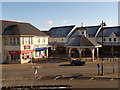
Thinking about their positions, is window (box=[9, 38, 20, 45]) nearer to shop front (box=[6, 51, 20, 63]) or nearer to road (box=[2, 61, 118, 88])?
shop front (box=[6, 51, 20, 63])

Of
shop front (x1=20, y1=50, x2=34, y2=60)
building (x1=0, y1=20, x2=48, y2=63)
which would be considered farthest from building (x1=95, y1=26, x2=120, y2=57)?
building (x1=0, y1=20, x2=48, y2=63)

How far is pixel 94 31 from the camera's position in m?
49.7

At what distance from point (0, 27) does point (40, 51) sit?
39.4 feet

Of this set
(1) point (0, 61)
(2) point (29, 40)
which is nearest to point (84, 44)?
(2) point (29, 40)

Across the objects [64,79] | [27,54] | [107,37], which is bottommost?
[64,79]

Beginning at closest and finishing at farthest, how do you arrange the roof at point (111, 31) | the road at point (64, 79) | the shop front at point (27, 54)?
the road at point (64, 79) < the shop front at point (27, 54) < the roof at point (111, 31)

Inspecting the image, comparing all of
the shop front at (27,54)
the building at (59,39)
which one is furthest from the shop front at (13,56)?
the building at (59,39)

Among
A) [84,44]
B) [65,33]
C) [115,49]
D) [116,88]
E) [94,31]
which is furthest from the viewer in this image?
[65,33]

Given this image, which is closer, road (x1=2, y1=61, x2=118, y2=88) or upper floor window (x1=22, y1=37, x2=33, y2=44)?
road (x1=2, y1=61, x2=118, y2=88)

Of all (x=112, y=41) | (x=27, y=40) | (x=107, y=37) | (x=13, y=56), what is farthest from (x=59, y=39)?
(x=13, y=56)

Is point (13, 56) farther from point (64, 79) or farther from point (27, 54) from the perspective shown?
point (64, 79)

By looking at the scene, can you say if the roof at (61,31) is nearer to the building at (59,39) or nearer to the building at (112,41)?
the building at (59,39)

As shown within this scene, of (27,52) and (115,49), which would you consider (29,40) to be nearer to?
(27,52)

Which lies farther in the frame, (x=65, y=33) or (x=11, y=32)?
(x=65, y=33)
